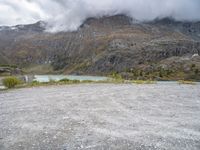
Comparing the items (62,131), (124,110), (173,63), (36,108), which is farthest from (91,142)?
(173,63)

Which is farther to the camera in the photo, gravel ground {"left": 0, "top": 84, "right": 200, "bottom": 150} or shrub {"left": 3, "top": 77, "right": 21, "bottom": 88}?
shrub {"left": 3, "top": 77, "right": 21, "bottom": 88}

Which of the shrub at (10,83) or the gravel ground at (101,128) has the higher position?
the shrub at (10,83)

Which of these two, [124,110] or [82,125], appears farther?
[124,110]

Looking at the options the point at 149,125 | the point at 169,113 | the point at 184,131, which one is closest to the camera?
the point at 184,131

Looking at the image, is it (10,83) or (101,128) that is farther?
(10,83)

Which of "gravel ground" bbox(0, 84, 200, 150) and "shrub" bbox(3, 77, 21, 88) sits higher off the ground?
"shrub" bbox(3, 77, 21, 88)

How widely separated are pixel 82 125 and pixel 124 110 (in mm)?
3765

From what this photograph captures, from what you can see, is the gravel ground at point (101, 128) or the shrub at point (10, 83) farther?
the shrub at point (10, 83)

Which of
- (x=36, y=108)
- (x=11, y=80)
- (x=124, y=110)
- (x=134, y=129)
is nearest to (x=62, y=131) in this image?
(x=134, y=129)

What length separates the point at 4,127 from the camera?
11.0 meters

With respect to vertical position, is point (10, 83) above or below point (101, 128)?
above

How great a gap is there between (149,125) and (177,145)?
2.48 meters

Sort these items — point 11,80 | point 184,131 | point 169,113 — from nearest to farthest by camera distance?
1. point 184,131
2. point 169,113
3. point 11,80

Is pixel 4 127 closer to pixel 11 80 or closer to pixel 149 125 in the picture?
pixel 149 125
